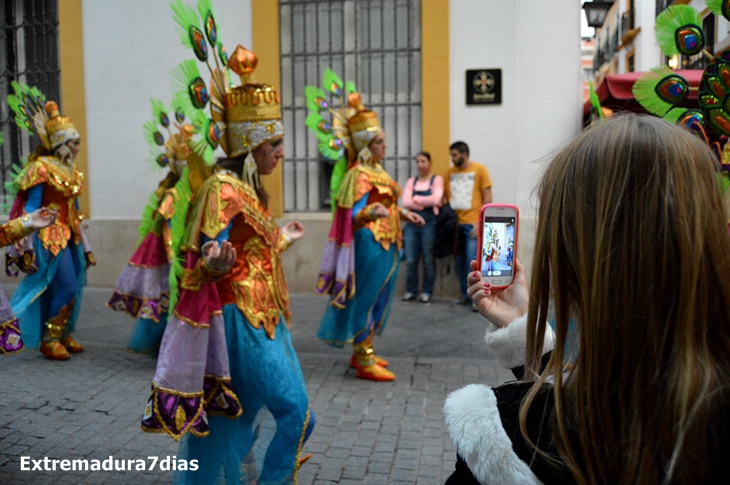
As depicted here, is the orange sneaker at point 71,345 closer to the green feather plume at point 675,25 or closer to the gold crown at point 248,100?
the gold crown at point 248,100

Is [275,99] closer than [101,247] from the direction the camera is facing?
Yes

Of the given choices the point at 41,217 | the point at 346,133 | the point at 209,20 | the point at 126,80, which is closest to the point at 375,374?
the point at 346,133

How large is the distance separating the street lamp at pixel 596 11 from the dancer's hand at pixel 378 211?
6863 mm

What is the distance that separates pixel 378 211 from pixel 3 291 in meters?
2.48

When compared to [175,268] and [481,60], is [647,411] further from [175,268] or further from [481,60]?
[481,60]

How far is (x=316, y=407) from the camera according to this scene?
4574 mm

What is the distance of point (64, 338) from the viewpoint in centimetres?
604

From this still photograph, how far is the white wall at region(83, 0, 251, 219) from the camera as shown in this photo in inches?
345

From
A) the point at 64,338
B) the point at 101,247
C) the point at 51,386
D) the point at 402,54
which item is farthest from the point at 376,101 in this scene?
the point at 51,386

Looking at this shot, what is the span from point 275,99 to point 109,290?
6536 mm

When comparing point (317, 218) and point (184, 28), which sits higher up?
point (184, 28)

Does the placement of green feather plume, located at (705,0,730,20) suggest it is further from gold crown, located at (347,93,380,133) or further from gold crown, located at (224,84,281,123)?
gold crown, located at (347,93,380,133)

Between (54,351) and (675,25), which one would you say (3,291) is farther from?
(675,25)

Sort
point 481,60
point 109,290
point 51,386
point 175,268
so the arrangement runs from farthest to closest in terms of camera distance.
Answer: point 109,290, point 481,60, point 51,386, point 175,268
